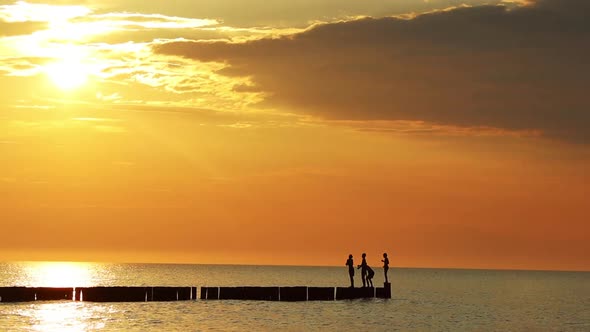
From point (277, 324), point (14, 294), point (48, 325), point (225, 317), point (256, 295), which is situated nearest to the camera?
point (48, 325)

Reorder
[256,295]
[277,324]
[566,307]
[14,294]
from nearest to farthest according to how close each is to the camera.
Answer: [277,324], [14,294], [256,295], [566,307]

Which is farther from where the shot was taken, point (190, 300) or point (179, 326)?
point (190, 300)

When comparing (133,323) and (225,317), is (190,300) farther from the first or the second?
(133,323)

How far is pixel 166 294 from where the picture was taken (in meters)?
69.1

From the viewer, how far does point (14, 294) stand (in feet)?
216

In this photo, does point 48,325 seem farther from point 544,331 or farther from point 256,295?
point 544,331

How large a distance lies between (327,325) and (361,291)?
17.6 m

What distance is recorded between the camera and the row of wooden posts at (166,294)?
2589 inches

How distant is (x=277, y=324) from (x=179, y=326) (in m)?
6.02

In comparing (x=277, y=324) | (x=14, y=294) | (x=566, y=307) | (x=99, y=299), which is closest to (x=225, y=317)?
(x=277, y=324)

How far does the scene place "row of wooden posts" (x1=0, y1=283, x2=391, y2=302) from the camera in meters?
65.8

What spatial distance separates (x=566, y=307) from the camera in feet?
300

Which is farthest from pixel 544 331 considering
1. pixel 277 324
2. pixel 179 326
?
pixel 179 326

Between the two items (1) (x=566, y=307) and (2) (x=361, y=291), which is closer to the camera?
(2) (x=361, y=291)
